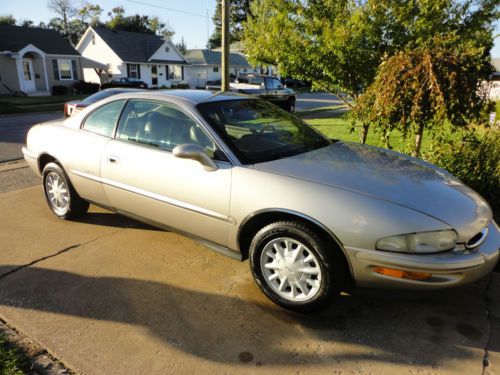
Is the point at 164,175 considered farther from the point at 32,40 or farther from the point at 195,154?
the point at 32,40

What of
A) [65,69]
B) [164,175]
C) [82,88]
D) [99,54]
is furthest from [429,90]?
[99,54]

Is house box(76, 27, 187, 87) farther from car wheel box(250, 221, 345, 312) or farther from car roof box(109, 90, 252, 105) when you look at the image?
car wheel box(250, 221, 345, 312)

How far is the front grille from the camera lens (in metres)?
2.73

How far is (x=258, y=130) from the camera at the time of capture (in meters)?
3.89

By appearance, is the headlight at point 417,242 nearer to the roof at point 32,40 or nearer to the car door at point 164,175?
the car door at point 164,175

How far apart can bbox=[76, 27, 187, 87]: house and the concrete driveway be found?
1478 inches

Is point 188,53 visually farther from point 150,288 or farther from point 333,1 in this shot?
point 150,288

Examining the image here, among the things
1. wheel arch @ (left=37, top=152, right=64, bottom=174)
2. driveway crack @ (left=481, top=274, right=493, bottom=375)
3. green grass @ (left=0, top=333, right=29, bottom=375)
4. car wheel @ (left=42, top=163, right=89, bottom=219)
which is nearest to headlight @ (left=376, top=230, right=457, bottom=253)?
driveway crack @ (left=481, top=274, right=493, bottom=375)

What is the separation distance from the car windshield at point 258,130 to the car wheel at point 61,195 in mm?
2023

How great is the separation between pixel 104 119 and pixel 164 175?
1.22 metres

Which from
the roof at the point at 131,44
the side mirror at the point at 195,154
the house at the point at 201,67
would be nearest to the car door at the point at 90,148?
the side mirror at the point at 195,154

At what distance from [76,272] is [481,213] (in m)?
3.37

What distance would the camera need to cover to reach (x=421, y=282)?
2.60 metres

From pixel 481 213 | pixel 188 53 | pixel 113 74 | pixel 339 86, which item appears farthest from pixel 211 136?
pixel 188 53
